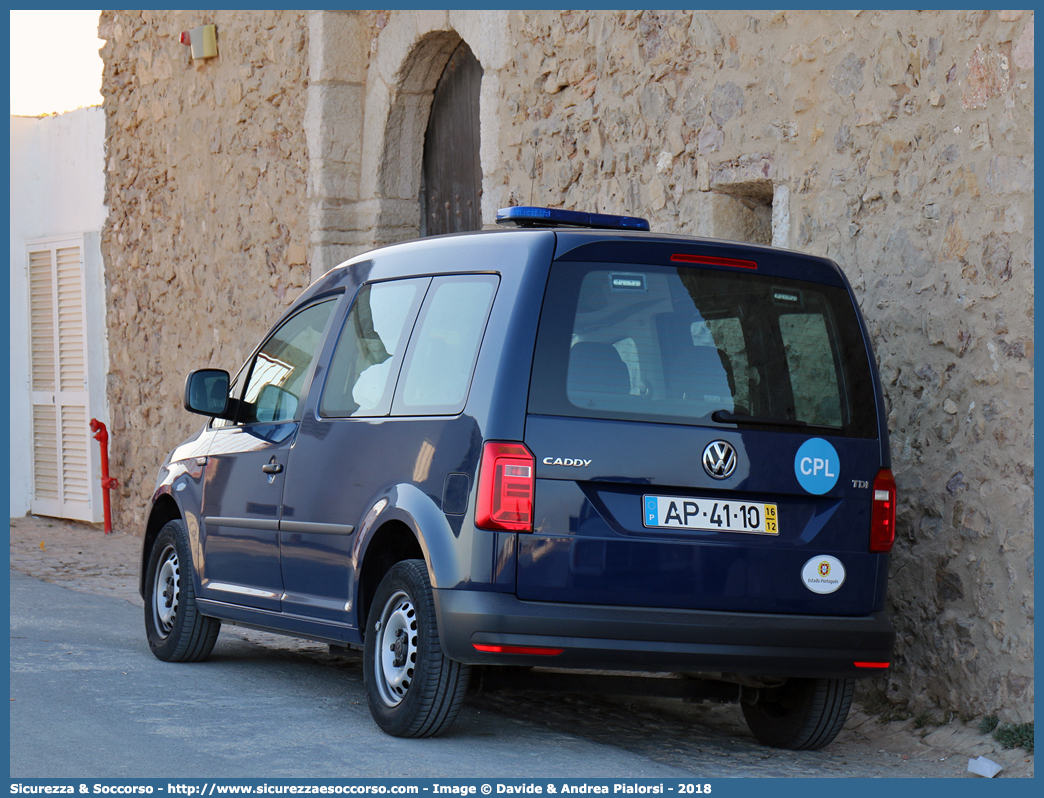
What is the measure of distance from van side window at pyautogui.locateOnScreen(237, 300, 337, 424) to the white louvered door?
7.98 metres

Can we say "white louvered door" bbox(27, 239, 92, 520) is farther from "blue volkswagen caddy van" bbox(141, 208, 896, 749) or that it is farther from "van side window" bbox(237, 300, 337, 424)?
"blue volkswagen caddy van" bbox(141, 208, 896, 749)

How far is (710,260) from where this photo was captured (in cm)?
485

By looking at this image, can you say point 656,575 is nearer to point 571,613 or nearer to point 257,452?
point 571,613

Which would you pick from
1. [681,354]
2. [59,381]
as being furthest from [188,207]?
[681,354]

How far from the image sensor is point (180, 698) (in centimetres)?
582

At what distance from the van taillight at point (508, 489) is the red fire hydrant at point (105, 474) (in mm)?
9750

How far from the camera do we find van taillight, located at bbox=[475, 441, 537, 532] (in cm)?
451

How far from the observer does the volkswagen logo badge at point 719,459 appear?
466 centimetres

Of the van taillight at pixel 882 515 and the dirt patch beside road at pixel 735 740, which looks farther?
the dirt patch beside road at pixel 735 740

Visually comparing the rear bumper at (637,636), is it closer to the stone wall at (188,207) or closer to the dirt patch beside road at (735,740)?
the dirt patch beside road at (735,740)

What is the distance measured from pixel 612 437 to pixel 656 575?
0.48m

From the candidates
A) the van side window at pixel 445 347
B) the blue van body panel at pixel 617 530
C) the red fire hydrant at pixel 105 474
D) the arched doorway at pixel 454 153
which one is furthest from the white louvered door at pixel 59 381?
the blue van body panel at pixel 617 530

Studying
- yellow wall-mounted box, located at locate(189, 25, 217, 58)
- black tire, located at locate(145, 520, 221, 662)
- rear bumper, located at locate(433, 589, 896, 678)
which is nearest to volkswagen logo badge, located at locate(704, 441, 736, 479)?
rear bumper, located at locate(433, 589, 896, 678)
